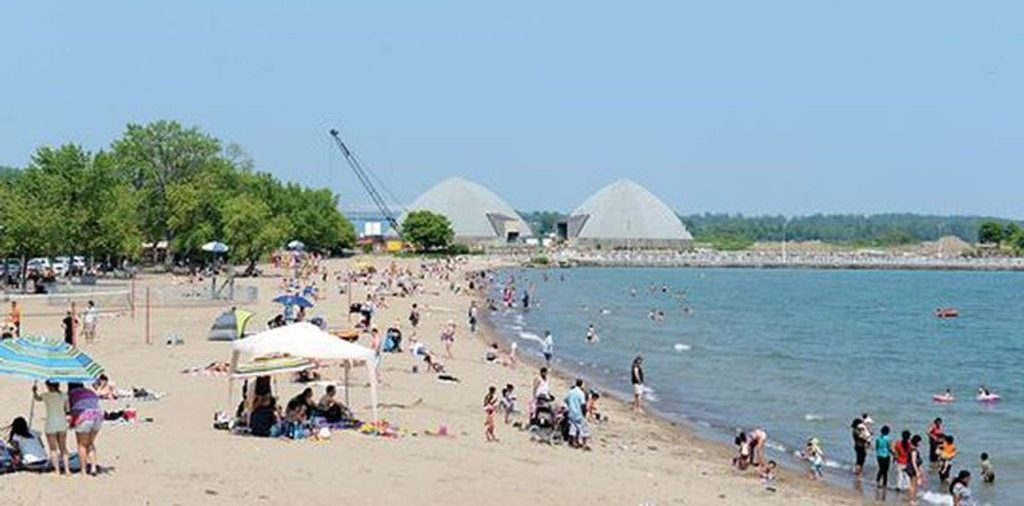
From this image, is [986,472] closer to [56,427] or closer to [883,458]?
[883,458]

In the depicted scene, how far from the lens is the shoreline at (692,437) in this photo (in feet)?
68.0

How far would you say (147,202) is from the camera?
7956cm

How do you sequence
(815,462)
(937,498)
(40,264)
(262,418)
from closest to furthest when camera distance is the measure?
(262,418)
(937,498)
(815,462)
(40,264)

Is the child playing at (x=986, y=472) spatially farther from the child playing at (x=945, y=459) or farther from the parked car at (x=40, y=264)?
the parked car at (x=40, y=264)

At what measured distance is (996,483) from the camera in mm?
22453

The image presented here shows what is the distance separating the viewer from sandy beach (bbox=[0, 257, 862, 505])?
47.0ft

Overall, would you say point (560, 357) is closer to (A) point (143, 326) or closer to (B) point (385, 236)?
(A) point (143, 326)

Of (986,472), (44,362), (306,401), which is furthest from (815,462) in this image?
(44,362)

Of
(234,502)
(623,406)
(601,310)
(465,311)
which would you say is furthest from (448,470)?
(601,310)

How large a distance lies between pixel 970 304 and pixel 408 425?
84533mm

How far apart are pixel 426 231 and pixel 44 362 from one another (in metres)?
137

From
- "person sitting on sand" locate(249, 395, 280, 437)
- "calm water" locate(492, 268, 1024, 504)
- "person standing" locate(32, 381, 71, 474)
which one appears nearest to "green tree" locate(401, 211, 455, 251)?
"calm water" locate(492, 268, 1024, 504)

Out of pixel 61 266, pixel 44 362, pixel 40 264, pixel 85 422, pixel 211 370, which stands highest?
pixel 40 264

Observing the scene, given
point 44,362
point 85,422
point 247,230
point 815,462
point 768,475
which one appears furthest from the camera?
point 247,230
